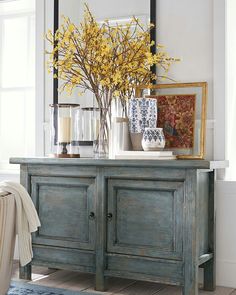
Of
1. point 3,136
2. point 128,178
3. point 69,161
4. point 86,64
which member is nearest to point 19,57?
point 3,136

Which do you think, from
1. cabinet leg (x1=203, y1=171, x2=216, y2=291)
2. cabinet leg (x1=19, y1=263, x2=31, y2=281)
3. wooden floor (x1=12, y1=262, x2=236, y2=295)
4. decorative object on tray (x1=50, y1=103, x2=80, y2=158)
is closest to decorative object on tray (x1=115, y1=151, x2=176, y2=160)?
cabinet leg (x1=203, y1=171, x2=216, y2=291)

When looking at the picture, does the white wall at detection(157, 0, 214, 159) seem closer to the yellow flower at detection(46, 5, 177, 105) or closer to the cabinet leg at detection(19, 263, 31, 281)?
the yellow flower at detection(46, 5, 177, 105)

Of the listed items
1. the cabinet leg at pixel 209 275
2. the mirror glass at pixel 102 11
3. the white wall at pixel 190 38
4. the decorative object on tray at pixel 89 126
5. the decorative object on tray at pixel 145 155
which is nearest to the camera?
the decorative object on tray at pixel 145 155

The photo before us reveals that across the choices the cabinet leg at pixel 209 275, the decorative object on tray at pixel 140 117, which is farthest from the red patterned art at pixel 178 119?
the cabinet leg at pixel 209 275

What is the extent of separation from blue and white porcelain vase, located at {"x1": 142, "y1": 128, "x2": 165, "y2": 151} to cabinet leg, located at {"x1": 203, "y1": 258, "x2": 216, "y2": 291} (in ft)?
2.66

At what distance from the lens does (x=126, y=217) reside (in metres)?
3.28

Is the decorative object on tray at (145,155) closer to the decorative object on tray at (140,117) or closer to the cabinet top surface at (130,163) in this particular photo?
the cabinet top surface at (130,163)

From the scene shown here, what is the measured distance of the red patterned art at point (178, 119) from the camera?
11.5ft

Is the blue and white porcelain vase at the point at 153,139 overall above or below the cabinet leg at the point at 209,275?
above

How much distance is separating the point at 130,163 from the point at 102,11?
134 cm

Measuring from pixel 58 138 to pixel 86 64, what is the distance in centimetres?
55

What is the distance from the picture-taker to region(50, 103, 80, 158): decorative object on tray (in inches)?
147

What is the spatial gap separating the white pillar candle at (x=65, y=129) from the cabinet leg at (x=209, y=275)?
4.08ft

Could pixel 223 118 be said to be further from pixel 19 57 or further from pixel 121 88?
pixel 19 57
